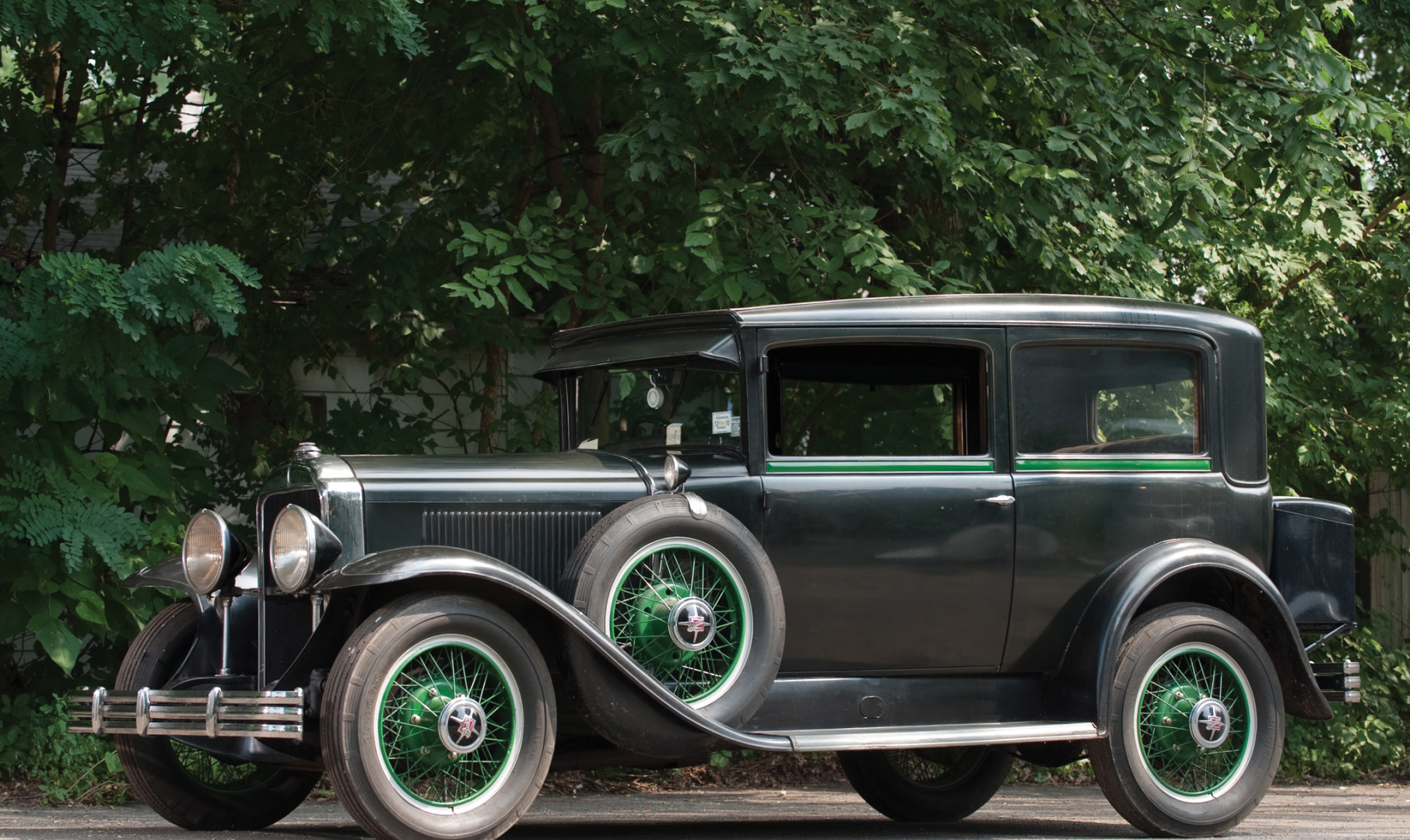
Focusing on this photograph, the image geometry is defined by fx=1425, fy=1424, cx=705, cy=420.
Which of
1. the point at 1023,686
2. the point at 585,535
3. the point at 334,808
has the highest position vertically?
the point at 585,535

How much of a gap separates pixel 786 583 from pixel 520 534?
3.15ft

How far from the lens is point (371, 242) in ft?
27.3

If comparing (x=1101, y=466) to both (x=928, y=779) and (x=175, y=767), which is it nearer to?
(x=928, y=779)

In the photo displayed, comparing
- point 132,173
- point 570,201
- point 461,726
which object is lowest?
point 461,726

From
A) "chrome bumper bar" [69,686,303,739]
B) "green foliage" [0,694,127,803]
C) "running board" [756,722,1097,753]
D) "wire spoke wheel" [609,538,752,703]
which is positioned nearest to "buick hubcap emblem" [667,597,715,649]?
"wire spoke wheel" [609,538,752,703]

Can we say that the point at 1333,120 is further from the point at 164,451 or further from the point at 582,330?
the point at 164,451

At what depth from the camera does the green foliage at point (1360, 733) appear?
30.2 ft

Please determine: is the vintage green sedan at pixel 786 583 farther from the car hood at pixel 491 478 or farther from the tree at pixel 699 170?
the tree at pixel 699 170

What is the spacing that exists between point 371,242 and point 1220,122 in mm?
4724

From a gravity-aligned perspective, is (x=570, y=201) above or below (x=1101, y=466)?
above

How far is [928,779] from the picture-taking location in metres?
6.49

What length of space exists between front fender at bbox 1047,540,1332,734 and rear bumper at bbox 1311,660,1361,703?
0.49 feet

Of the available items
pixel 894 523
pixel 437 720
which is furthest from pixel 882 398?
pixel 437 720

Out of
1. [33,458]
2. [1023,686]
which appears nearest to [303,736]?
[1023,686]
